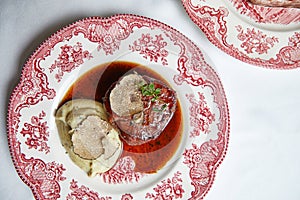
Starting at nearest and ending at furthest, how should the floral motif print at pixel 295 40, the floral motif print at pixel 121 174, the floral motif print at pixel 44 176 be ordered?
the floral motif print at pixel 44 176, the floral motif print at pixel 121 174, the floral motif print at pixel 295 40

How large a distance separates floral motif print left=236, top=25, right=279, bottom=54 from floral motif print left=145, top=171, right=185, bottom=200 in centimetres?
74

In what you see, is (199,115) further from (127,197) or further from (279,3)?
(279,3)

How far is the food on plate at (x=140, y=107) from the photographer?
7.26 feet

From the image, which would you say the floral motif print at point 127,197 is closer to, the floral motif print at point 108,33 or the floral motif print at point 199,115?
the floral motif print at point 199,115

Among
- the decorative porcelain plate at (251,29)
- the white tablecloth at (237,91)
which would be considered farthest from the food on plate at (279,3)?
the white tablecloth at (237,91)

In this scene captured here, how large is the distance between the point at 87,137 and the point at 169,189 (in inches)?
18.9

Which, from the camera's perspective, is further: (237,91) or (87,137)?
(237,91)

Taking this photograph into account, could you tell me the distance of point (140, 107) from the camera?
7.29 ft

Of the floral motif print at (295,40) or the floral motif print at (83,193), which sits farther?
the floral motif print at (295,40)

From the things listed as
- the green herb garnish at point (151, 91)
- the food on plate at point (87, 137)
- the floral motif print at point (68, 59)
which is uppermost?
the floral motif print at point (68, 59)

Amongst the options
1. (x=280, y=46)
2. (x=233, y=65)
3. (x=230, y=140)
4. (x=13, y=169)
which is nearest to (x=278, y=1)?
(x=280, y=46)

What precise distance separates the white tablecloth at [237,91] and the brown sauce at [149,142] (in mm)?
279

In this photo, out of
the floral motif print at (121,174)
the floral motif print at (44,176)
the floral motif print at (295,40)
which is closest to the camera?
the floral motif print at (44,176)

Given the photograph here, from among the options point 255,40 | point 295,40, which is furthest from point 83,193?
point 295,40
